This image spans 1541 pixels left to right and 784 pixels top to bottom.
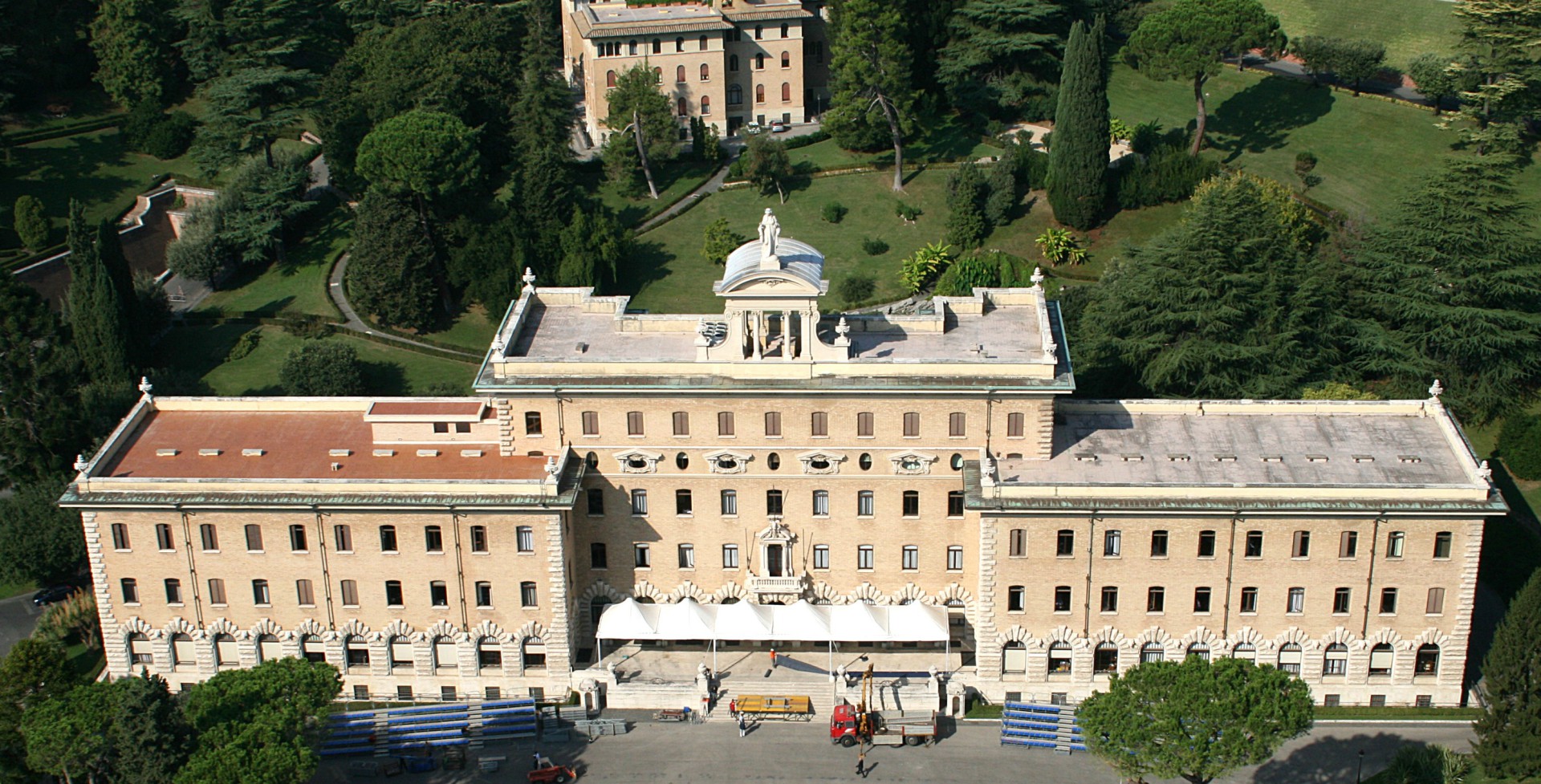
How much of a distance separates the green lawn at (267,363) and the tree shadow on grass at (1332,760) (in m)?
61.0

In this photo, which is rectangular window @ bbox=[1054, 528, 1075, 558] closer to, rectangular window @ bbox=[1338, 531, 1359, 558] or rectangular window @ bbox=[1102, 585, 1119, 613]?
rectangular window @ bbox=[1102, 585, 1119, 613]

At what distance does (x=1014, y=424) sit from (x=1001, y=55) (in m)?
67.1

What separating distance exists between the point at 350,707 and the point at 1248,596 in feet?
141

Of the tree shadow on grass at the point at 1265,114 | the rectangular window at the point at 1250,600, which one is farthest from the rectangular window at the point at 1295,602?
the tree shadow on grass at the point at 1265,114

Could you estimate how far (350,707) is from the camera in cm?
7688

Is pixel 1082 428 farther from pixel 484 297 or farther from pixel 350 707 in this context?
pixel 484 297

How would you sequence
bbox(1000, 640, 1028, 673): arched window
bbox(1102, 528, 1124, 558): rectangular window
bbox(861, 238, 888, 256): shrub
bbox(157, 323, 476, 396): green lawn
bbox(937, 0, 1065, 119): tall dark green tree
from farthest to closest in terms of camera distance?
bbox(937, 0, 1065, 119): tall dark green tree → bbox(861, 238, 888, 256): shrub → bbox(157, 323, 476, 396): green lawn → bbox(1000, 640, 1028, 673): arched window → bbox(1102, 528, 1124, 558): rectangular window

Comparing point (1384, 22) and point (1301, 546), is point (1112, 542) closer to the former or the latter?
point (1301, 546)

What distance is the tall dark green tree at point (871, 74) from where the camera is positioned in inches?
4988

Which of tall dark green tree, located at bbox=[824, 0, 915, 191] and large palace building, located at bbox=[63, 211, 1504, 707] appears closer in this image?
large palace building, located at bbox=[63, 211, 1504, 707]

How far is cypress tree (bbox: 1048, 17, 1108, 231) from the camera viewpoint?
11525 cm

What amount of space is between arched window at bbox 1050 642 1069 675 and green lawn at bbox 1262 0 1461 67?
8621cm

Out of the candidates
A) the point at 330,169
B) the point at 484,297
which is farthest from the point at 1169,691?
the point at 330,169

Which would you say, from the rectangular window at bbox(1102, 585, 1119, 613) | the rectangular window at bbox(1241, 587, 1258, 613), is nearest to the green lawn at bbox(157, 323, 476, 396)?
the rectangular window at bbox(1102, 585, 1119, 613)
